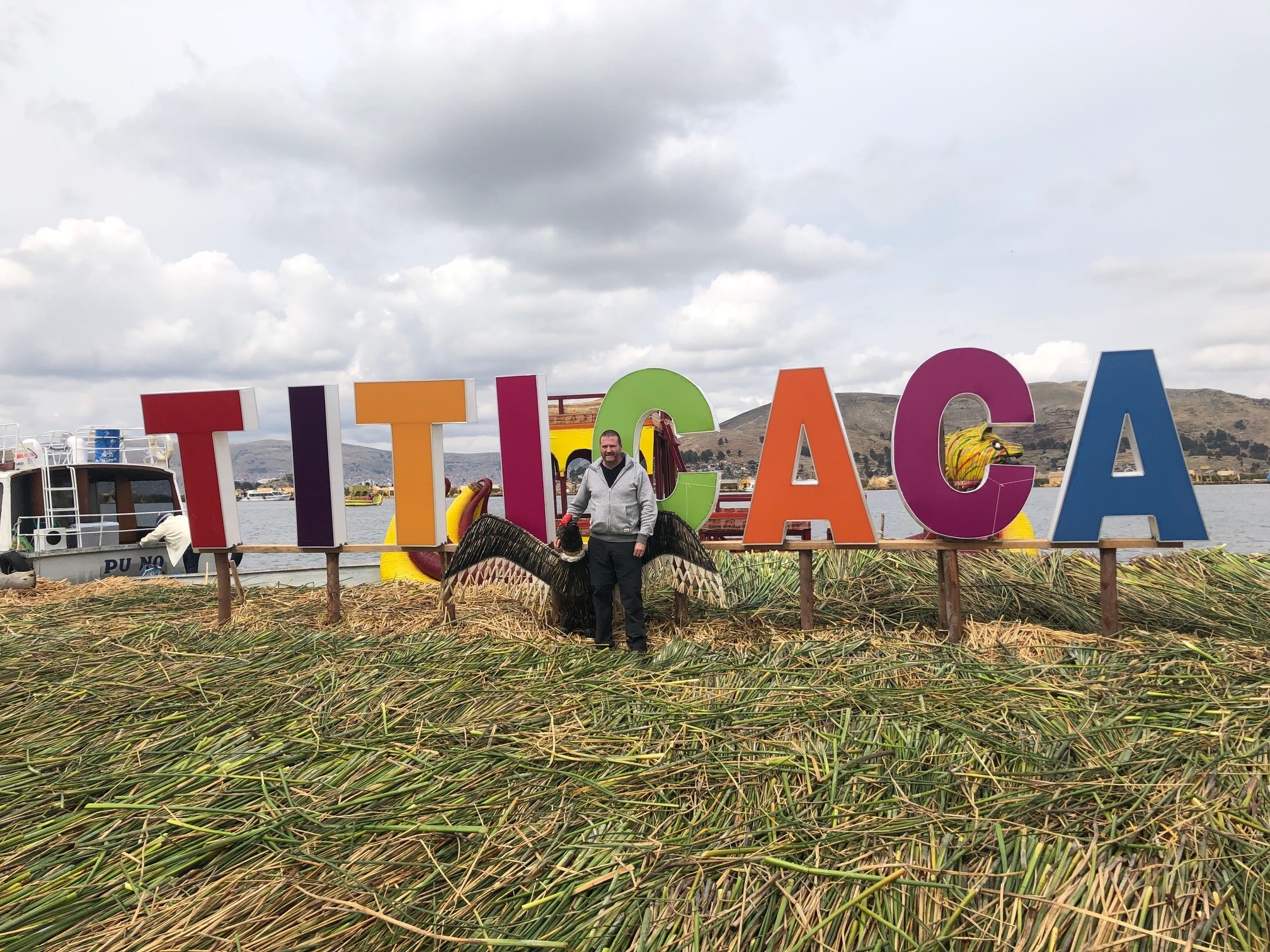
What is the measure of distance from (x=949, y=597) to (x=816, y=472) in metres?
1.68

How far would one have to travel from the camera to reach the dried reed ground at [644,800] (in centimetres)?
267

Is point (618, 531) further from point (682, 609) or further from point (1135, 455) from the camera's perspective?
point (1135, 455)

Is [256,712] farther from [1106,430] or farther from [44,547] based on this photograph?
[44,547]

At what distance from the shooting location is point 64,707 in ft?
16.2

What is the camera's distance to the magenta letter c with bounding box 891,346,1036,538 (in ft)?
21.5

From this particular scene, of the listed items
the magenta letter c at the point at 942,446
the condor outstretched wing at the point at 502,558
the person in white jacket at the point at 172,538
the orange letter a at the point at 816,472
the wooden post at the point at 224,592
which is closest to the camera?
the magenta letter c at the point at 942,446

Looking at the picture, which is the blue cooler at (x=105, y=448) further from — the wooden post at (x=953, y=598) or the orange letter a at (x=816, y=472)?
the wooden post at (x=953, y=598)

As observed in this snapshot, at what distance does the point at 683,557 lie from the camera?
6699 millimetres

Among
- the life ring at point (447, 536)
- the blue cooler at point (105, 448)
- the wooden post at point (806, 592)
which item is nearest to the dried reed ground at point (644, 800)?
the wooden post at point (806, 592)

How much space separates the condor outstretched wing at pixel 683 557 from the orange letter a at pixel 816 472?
80 centimetres

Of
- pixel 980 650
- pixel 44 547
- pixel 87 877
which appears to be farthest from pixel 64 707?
pixel 44 547

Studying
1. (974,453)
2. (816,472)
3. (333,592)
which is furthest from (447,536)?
(974,453)

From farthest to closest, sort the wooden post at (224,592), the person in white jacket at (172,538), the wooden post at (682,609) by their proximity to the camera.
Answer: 1. the person in white jacket at (172,538)
2. the wooden post at (224,592)
3. the wooden post at (682,609)

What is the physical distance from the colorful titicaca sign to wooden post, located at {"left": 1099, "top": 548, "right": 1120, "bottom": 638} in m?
0.23
